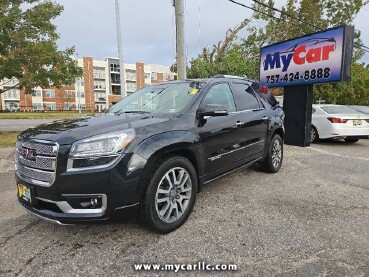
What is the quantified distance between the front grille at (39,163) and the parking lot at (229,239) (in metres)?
0.71

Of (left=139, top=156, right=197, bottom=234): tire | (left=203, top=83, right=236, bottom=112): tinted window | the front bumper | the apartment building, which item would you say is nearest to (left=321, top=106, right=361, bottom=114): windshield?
(left=203, top=83, right=236, bottom=112): tinted window

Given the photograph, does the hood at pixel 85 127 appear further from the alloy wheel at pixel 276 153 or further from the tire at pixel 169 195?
the alloy wheel at pixel 276 153

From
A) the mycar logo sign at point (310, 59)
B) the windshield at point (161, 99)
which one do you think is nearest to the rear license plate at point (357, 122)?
the mycar logo sign at point (310, 59)

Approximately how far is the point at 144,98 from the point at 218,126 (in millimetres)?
1163

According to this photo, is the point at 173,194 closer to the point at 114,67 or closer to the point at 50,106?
the point at 50,106

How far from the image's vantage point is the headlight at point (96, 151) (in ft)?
8.64

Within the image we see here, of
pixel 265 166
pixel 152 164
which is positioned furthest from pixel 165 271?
pixel 265 166

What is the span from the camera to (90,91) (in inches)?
2803

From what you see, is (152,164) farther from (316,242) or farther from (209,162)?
(316,242)

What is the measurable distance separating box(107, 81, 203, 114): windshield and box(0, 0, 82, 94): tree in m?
8.39

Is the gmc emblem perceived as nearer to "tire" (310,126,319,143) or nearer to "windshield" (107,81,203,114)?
"windshield" (107,81,203,114)

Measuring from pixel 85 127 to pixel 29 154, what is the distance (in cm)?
61

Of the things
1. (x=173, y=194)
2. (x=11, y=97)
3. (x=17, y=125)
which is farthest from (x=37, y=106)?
(x=173, y=194)

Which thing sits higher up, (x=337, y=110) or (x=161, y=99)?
(x=161, y=99)
